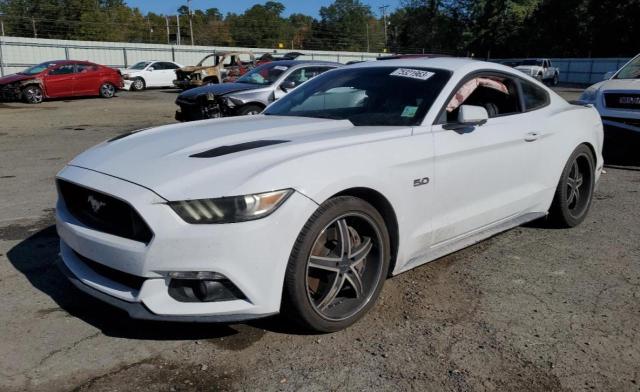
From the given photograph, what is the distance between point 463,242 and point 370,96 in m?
1.27

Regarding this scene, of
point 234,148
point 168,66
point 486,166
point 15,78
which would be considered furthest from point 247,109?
point 168,66

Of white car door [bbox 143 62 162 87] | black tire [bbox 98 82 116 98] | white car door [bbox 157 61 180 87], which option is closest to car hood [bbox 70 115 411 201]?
black tire [bbox 98 82 116 98]

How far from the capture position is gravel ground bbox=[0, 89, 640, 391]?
2.75m

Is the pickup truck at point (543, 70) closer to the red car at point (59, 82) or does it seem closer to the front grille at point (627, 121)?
the red car at point (59, 82)

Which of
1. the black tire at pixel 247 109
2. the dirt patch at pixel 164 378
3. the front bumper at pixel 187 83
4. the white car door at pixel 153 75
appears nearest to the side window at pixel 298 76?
the black tire at pixel 247 109

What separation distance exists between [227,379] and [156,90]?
30.1 meters

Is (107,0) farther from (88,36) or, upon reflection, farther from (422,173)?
(422,173)

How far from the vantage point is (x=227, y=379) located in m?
2.75

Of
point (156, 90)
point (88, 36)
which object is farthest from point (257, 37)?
point (156, 90)

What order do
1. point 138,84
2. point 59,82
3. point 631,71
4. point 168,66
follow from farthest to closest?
1. point 168,66
2. point 138,84
3. point 59,82
4. point 631,71

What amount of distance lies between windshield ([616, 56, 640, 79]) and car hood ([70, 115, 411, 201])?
A: 675cm

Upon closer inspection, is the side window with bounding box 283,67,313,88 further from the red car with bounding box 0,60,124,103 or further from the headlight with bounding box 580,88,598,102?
the red car with bounding box 0,60,124,103

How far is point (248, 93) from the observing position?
34.9 ft

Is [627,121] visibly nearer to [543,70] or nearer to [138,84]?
[138,84]
